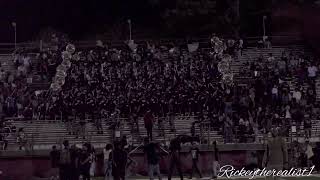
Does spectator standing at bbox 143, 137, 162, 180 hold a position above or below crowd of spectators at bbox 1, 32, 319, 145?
below

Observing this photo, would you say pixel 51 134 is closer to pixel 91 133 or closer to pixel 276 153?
pixel 91 133

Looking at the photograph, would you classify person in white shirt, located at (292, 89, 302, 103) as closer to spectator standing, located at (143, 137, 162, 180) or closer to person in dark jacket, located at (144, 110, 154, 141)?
person in dark jacket, located at (144, 110, 154, 141)

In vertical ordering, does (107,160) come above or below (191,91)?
below

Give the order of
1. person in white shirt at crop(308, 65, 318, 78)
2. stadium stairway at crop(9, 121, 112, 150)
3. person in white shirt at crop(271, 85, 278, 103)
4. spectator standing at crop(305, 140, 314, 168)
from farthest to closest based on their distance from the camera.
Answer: person in white shirt at crop(308, 65, 318, 78) → person in white shirt at crop(271, 85, 278, 103) → stadium stairway at crop(9, 121, 112, 150) → spectator standing at crop(305, 140, 314, 168)

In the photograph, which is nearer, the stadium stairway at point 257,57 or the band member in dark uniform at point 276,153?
the band member in dark uniform at point 276,153

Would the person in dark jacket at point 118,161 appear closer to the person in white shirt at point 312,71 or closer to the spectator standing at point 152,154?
the spectator standing at point 152,154

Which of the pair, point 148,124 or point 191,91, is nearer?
point 148,124

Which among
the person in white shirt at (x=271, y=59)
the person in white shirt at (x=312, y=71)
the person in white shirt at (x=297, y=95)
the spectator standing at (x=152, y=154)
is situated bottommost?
the spectator standing at (x=152, y=154)

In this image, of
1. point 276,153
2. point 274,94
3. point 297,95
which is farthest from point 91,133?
point 276,153

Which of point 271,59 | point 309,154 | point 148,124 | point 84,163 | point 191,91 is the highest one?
point 271,59

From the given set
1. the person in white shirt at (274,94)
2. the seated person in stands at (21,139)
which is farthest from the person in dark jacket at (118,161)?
the person in white shirt at (274,94)

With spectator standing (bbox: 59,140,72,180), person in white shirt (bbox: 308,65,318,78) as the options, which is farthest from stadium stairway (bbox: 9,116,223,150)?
spectator standing (bbox: 59,140,72,180)

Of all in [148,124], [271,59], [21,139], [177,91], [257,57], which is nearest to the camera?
[148,124]

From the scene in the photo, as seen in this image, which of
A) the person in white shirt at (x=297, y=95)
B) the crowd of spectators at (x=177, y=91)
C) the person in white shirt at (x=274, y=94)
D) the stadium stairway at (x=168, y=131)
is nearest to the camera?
the stadium stairway at (x=168, y=131)
